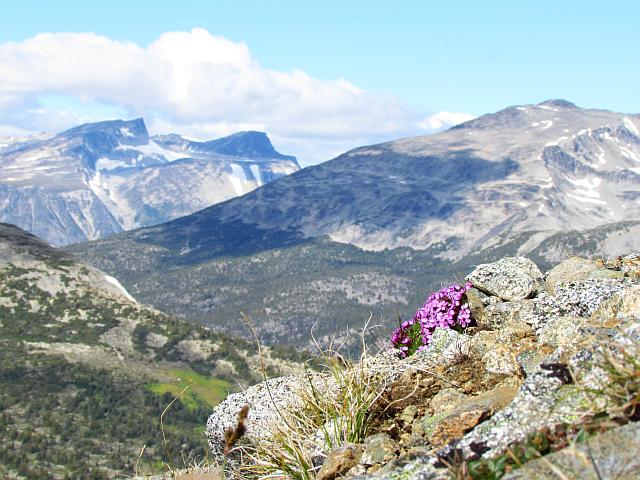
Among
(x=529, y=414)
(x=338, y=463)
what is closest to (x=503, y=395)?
(x=529, y=414)

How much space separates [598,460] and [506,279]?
34.0 feet

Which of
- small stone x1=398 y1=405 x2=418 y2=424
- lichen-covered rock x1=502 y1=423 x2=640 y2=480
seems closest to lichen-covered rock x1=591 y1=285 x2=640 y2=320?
small stone x1=398 y1=405 x2=418 y2=424

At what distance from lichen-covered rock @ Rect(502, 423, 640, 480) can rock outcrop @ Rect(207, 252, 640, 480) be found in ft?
0.04

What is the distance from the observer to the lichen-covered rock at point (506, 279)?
15516mm

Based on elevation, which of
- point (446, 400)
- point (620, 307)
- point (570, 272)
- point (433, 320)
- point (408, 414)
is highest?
point (620, 307)

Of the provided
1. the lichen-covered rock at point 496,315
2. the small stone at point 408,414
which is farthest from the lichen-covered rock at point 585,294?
the small stone at point 408,414

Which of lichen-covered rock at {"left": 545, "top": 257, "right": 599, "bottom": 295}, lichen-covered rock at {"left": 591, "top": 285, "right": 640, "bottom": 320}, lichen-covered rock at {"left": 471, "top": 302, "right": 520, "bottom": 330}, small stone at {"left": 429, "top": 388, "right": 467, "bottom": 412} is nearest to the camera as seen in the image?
lichen-covered rock at {"left": 591, "top": 285, "right": 640, "bottom": 320}

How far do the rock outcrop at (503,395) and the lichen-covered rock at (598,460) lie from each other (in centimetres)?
1

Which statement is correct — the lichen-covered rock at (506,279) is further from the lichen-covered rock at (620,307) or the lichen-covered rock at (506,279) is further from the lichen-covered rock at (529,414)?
the lichen-covered rock at (529,414)

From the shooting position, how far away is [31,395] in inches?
7106

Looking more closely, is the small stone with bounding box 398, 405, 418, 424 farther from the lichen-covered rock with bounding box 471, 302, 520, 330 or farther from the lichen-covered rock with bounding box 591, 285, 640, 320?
the lichen-covered rock with bounding box 471, 302, 520, 330

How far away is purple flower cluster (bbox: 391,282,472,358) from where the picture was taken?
14.0 m

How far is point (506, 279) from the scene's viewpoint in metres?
15.8

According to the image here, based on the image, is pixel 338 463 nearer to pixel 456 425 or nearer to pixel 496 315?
pixel 456 425
